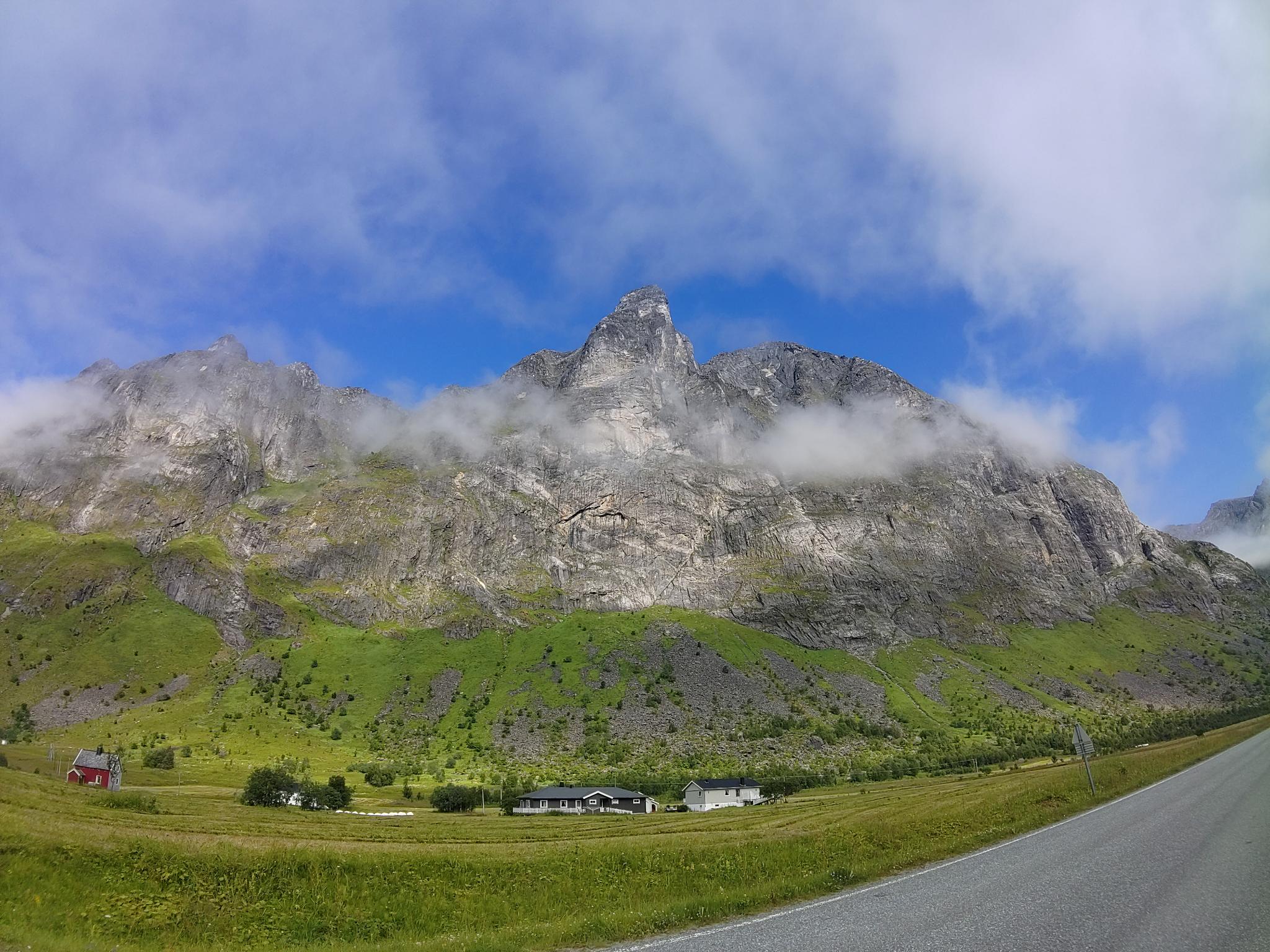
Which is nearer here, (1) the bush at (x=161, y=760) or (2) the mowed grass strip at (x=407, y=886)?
(2) the mowed grass strip at (x=407, y=886)

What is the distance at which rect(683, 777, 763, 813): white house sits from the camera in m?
125

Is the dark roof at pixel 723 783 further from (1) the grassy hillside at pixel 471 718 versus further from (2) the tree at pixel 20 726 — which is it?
(2) the tree at pixel 20 726

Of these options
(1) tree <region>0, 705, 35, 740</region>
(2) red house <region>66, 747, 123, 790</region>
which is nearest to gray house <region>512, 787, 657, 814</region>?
(2) red house <region>66, 747, 123, 790</region>

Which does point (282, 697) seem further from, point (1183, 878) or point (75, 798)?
point (1183, 878)

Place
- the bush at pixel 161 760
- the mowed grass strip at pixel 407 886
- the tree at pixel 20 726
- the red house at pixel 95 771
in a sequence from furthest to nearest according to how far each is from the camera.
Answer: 1. the tree at pixel 20 726
2. the bush at pixel 161 760
3. the red house at pixel 95 771
4. the mowed grass strip at pixel 407 886

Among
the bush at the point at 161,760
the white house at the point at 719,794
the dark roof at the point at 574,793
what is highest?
the bush at the point at 161,760

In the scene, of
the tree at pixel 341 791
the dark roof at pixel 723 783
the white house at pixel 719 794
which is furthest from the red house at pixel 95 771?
the dark roof at pixel 723 783

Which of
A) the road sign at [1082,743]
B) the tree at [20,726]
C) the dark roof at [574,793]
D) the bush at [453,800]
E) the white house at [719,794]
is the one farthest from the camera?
the tree at [20,726]

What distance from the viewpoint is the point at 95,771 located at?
353ft

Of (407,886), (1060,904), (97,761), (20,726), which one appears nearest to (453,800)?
(97,761)

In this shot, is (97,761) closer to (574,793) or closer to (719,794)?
(574,793)

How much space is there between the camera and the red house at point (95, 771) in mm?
105562

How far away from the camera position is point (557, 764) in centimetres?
15612

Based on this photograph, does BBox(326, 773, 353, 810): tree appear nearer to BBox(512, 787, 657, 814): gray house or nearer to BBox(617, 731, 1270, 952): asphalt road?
BBox(512, 787, 657, 814): gray house
